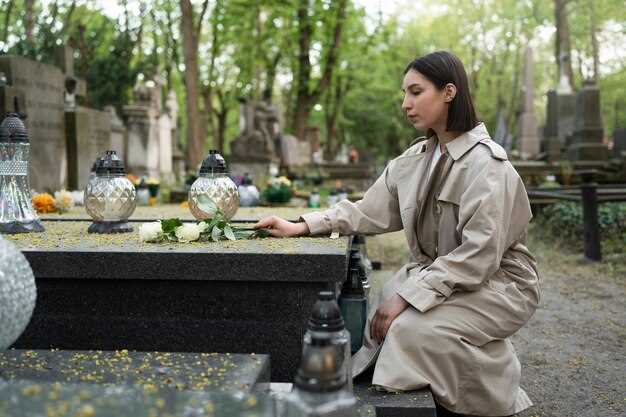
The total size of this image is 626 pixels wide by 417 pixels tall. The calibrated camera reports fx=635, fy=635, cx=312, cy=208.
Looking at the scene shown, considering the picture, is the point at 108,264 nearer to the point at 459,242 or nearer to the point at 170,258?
the point at 170,258

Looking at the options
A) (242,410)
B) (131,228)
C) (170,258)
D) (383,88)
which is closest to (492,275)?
(170,258)

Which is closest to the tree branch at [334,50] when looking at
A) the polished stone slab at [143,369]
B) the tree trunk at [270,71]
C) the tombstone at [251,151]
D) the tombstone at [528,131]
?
the tombstone at [251,151]

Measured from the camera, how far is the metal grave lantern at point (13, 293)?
1.83m

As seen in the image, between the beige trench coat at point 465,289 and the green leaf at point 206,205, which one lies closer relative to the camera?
the beige trench coat at point 465,289

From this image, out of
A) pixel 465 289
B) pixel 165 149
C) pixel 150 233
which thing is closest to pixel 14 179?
pixel 150 233

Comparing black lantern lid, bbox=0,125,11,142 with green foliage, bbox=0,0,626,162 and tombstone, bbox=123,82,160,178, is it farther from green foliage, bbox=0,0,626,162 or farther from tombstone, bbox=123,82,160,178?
tombstone, bbox=123,82,160,178

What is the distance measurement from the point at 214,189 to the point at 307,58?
1786cm

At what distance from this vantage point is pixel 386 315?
2748 mm

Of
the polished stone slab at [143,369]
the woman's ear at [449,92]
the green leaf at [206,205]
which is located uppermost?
the woman's ear at [449,92]

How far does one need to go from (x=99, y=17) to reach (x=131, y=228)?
88.3 ft

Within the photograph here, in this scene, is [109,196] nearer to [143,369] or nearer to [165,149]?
[143,369]

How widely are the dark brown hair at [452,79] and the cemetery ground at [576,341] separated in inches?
63.7

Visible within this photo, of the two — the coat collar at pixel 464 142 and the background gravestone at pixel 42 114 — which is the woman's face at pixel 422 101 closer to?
the coat collar at pixel 464 142

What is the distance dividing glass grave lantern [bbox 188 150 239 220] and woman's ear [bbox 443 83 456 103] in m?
1.36
